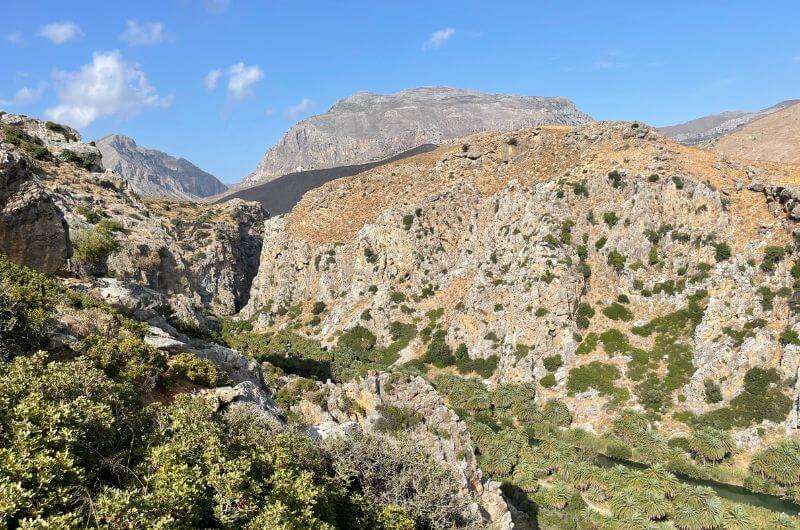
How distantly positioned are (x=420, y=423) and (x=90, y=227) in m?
Result: 31.3

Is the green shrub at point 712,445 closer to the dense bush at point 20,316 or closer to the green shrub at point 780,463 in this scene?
the green shrub at point 780,463

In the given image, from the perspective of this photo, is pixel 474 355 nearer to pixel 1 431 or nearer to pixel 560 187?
pixel 560 187

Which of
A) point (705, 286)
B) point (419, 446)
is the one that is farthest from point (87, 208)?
point (705, 286)

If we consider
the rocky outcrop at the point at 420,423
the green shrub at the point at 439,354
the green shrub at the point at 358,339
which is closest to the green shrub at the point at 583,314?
the green shrub at the point at 439,354

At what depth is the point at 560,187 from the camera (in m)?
97.2

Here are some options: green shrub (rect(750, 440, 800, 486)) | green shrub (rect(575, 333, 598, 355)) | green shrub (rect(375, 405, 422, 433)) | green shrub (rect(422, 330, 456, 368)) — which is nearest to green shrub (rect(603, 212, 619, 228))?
green shrub (rect(575, 333, 598, 355))

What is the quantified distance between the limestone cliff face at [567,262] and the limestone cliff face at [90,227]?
2204cm

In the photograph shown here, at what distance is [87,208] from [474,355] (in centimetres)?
6704

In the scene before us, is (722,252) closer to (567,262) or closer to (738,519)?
(567,262)

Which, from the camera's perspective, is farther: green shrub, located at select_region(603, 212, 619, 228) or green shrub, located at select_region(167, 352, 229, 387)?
green shrub, located at select_region(603, 212, 619, 228)

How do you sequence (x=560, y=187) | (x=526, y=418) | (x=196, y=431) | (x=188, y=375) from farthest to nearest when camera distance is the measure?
(x=560, y=187) < (x=526, y=418) < (x=188, y=375) < (x=196, y=431)

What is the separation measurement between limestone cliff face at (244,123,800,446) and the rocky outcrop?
131 feet

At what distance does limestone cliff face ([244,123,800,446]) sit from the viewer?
70812 millimetres

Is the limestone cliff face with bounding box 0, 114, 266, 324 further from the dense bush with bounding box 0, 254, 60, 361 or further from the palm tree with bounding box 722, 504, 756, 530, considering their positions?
the palm tree with bounding box 722, 504, 756, 530
